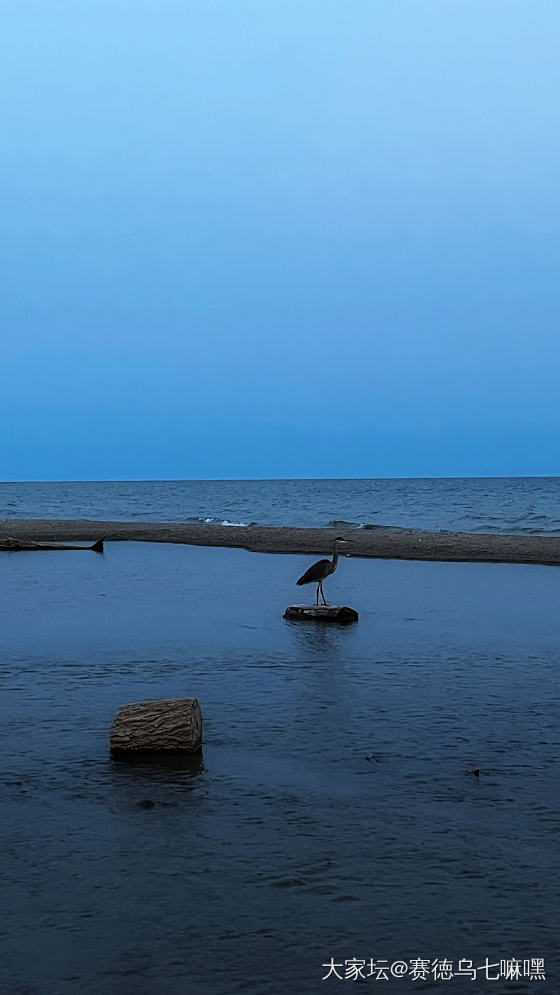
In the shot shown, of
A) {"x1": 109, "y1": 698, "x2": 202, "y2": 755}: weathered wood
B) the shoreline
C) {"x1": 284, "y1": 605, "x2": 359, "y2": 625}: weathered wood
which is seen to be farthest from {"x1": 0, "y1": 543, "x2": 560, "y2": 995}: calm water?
the shoreline

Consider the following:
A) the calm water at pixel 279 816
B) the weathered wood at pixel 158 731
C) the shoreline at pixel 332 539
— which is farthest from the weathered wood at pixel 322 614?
the shoreline at pixel 332 539

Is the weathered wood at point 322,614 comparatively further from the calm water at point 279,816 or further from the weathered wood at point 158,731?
the weathered wood at point 158,731

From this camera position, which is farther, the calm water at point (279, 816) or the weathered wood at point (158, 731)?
the weathered wood at point (158, 731)

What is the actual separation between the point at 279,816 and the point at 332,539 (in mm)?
34904

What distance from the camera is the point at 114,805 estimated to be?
723cm

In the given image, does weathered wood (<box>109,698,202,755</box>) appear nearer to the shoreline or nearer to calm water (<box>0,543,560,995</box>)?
calm water (<box>0,543,560,995</box>)

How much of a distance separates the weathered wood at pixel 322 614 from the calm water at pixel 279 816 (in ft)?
7.09

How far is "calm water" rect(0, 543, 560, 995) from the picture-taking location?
506cm

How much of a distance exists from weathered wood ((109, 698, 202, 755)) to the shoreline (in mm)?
23951

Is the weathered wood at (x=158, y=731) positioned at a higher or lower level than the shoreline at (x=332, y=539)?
lower

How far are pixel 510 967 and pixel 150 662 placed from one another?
8.82 metres

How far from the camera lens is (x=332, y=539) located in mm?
41812

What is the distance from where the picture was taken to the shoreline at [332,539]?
34156 mm

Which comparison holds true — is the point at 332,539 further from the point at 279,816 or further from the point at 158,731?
the point at 279,816
